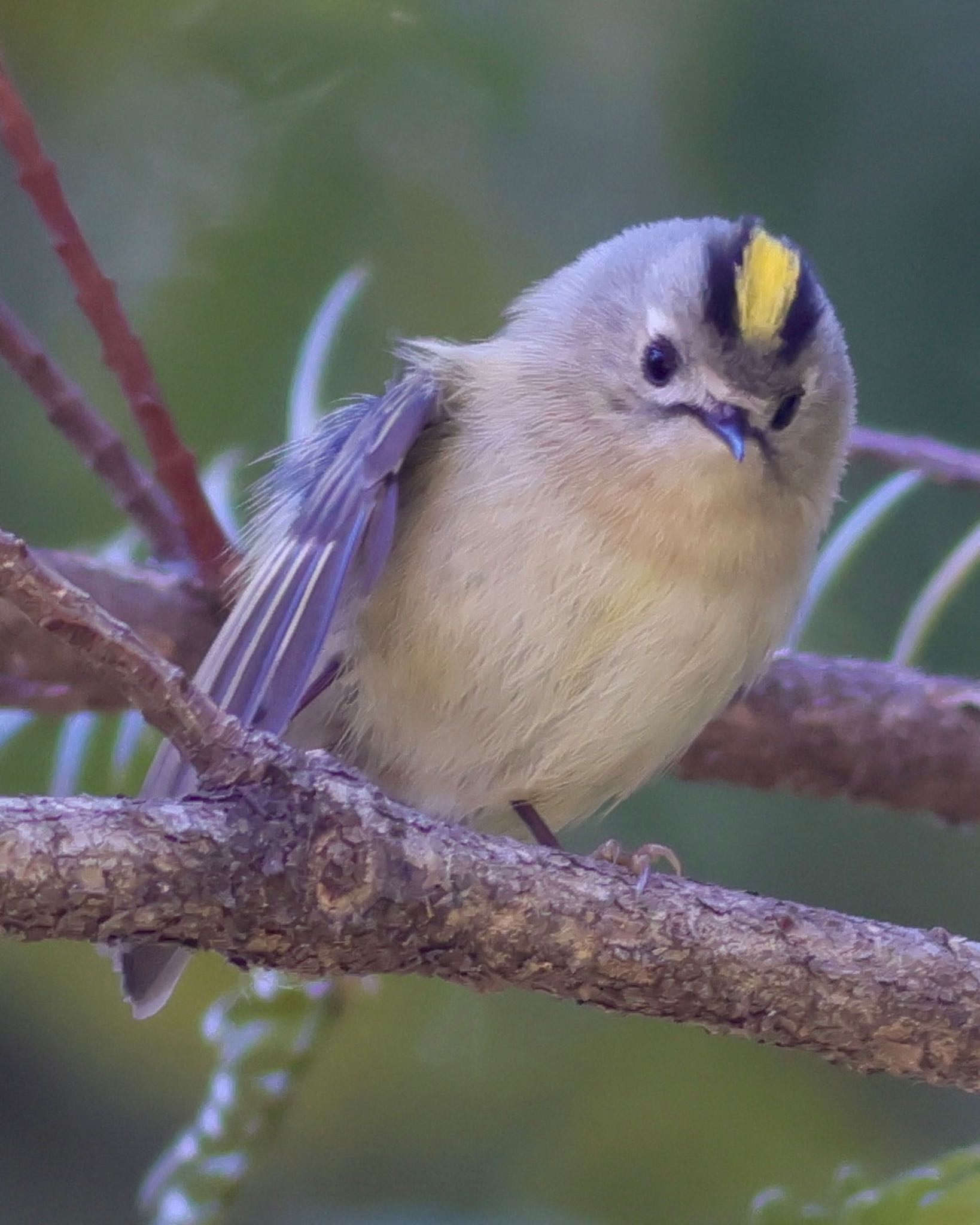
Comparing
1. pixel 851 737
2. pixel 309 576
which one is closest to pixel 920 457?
pixel 851 737

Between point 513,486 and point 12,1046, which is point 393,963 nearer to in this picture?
point 513,486

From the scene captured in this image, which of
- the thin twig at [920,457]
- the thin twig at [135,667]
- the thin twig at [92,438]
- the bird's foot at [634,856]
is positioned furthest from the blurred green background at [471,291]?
the thin twig at [135,667]

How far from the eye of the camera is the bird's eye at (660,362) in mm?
1019

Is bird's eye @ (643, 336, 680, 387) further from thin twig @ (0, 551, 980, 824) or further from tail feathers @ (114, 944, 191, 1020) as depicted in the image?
tail feathers @ (114, 944, 191, 1020)

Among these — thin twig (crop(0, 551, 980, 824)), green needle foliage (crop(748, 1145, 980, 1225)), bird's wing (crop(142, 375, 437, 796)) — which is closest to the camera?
green needle foliage (crop(748, 1145, 980, 1225))

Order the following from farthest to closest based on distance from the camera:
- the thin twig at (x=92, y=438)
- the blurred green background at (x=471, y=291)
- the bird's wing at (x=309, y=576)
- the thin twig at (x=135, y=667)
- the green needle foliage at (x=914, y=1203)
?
the blurred green background at (x=471, y=291) < the thin twig at (x=92, y=438) < the bird's wing at (x=309, y=576) < the green needle foliage at (x=914, y=1203) < the thin twig at (x=135, y=667)

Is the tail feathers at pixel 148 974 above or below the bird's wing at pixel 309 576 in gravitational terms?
below

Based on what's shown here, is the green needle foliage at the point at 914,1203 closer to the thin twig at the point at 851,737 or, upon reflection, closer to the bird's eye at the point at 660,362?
the thin twig at the point at 851,737

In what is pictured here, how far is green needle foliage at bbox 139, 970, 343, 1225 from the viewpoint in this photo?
1.09 meters

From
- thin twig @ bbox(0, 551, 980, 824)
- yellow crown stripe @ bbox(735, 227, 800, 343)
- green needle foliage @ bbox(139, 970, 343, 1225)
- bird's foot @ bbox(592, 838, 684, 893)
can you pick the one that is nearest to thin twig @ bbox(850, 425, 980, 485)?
thin twig @ bbox(0, 551, 980, 824)

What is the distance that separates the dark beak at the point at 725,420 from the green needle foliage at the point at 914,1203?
48cm

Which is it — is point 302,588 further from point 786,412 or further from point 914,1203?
point 914,1203

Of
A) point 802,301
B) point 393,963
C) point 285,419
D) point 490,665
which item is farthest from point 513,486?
point 285,419

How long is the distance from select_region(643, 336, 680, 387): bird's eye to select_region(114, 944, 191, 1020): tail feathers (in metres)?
0.53
